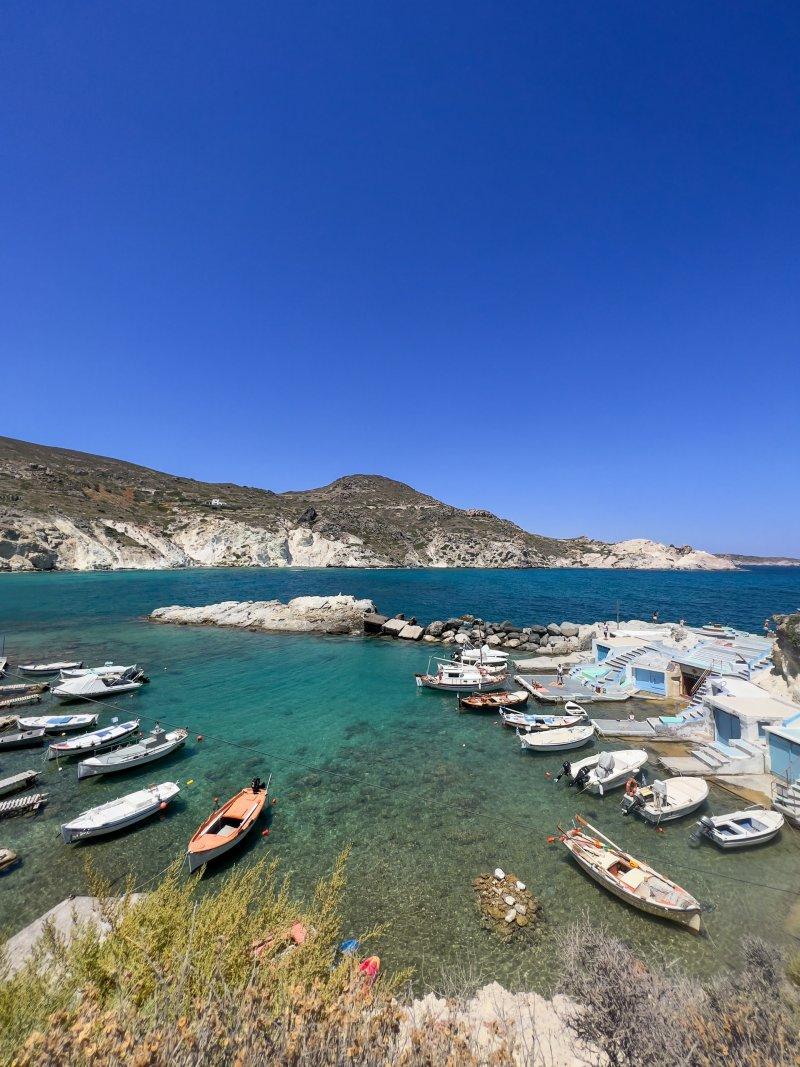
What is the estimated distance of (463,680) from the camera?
27.6 metres

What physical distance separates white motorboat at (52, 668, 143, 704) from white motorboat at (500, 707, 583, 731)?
A: 79.9 ft

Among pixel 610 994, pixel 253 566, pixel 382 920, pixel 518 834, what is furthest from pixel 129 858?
pixel 253 566

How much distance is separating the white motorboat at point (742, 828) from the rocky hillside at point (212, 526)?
118688 mm

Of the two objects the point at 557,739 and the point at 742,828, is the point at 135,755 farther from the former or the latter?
the point at 742,828

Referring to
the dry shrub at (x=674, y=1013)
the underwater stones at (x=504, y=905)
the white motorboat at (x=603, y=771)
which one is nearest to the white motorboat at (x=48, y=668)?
the underwater stones at (x=504, y=905)

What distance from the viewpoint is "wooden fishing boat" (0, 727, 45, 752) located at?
19.7 meters

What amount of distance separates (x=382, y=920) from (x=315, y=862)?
2.97 meters

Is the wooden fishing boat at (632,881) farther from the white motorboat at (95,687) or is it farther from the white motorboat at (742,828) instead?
the white motorboat at (95,687)

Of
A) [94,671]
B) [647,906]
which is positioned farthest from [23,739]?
[647,906]

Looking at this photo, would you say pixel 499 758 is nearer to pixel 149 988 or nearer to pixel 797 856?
pixel 797 856

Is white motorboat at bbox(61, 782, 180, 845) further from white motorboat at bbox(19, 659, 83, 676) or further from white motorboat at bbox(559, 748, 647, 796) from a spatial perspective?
white motorboat at bbox(19, 659, 83, 676)

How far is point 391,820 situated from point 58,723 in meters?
18.7

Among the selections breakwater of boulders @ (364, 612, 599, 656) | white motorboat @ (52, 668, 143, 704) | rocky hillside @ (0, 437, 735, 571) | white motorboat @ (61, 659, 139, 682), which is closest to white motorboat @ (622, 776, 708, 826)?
breakwater of boulders @ (364, 612, 599, 656)

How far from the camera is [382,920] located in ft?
34.2
